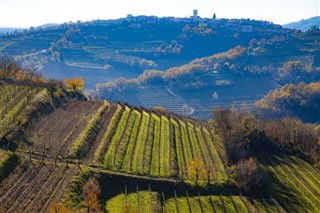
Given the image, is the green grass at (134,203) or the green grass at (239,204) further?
the green grass at (239,204)

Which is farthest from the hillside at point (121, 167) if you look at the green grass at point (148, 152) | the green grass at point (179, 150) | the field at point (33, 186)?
the green grass at point (179, 150)

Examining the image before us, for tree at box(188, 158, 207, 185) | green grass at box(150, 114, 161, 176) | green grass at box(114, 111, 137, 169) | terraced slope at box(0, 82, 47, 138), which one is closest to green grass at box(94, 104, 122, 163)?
green grass at box(114, 111, 137, 169)

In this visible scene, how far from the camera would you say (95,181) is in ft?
224

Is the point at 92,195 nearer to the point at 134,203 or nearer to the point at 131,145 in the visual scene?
the point at 134,203

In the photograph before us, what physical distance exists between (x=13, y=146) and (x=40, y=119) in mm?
19298

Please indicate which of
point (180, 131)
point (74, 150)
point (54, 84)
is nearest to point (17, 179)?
point (74, 150)

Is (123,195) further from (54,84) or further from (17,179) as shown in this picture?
(54,84)

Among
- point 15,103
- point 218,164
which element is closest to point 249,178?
point 218,164

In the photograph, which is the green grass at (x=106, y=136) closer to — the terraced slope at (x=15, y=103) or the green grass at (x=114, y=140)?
the green grass at (x=114, y=140)

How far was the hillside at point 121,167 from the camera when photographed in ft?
208

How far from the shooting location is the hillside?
6328cm

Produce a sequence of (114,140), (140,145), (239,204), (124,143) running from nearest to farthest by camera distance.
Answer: (239,204)
(124,143)
(114,140)
(140,145)

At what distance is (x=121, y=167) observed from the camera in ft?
253

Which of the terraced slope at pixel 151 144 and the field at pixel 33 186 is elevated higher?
the field at pixel 33 186
